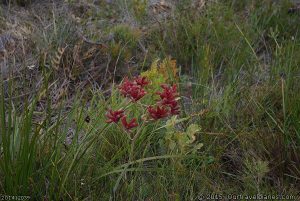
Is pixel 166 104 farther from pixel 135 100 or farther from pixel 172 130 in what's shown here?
pixel 172 130

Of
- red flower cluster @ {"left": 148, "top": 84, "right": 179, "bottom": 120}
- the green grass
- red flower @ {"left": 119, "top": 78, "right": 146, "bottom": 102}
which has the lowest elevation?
the green grass

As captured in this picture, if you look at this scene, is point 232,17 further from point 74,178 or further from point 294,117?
point 74,178

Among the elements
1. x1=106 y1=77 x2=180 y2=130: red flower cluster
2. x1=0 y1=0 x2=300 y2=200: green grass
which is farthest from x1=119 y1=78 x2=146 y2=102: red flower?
x1=0 y1=0 x2=300 y2=200: green grass

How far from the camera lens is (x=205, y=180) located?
7.32 feet

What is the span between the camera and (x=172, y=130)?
2281mm

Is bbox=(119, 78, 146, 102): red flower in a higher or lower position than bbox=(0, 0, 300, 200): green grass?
higher

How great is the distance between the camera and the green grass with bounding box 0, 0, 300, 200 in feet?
6.78

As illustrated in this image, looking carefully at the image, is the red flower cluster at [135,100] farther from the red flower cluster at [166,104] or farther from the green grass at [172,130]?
the green grass at [172,130]

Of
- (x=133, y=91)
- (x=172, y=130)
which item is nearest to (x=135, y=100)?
(x=133, y=91)

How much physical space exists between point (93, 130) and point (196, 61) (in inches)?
53.5

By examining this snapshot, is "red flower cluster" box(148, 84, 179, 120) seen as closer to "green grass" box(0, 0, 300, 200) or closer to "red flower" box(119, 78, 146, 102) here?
"red flower" box(119, 78, 146, 102)

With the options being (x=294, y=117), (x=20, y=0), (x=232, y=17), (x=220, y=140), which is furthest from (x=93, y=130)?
(x=20, y=0)

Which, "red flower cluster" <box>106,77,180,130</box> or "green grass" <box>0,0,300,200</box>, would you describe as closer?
"red flower cluster" <box>106,77,180,130</box>

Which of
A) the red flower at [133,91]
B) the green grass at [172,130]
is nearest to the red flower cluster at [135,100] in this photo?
Answer: the red flower at [133,91]
